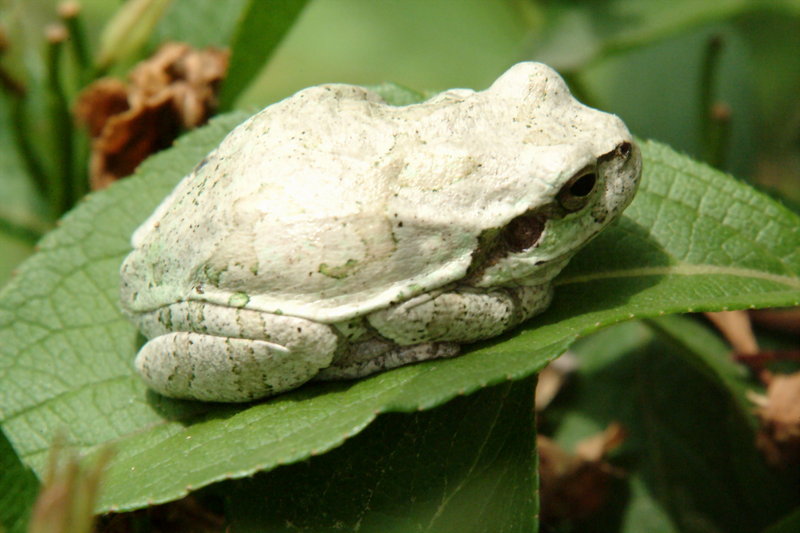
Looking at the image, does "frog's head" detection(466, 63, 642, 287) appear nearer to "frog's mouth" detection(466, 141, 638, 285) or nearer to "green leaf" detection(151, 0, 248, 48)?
"frog's mouth" detection(466, 141, 638, 285)

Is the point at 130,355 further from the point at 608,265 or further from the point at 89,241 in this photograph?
the point at 608,265

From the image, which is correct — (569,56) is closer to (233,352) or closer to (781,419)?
(781,419)

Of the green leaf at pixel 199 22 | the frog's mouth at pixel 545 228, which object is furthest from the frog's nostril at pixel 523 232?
the green leaf at pixel 199 22

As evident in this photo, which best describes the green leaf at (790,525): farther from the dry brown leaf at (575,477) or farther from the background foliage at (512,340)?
the dry brown leaf at (575,477)

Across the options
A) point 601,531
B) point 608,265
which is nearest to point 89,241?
point 608,265

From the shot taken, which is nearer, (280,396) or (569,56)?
(280,396)

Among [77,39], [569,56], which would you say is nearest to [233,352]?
[77,39]

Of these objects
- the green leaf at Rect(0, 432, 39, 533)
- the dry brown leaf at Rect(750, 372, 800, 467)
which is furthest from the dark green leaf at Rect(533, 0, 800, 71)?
the green leaf at Rect(0, 432, 39, 533)
